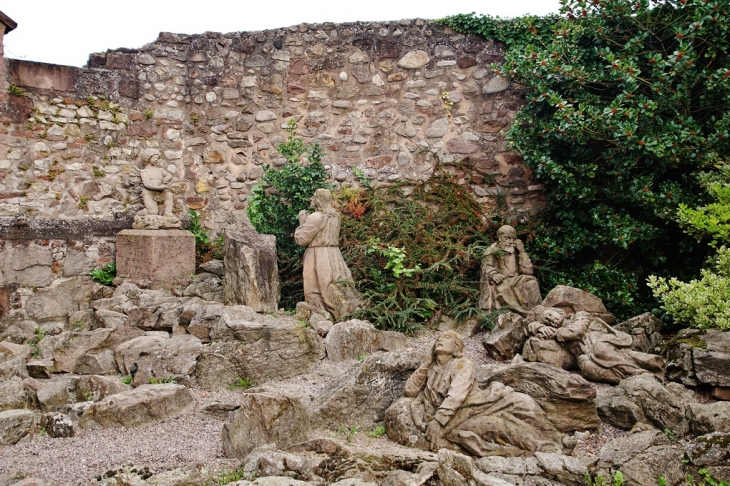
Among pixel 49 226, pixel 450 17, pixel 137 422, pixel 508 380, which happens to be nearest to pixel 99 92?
pixel 49 226

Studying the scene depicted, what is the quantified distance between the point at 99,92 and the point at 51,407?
5.80 m

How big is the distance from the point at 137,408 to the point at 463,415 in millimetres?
2942

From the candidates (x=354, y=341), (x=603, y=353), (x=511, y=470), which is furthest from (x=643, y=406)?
(x=354, y=341)

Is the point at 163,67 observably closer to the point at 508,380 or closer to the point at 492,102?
the point at 492,102

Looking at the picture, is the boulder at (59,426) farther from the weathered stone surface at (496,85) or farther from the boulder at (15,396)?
the weathered stone surface at (496,85)

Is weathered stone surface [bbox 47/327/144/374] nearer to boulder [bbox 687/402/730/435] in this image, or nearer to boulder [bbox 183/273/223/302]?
boulder [bbox 183/273/223/302]

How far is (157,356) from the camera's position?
24.9ft

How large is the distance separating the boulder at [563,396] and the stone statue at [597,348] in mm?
664

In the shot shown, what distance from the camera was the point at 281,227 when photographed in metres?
10.6

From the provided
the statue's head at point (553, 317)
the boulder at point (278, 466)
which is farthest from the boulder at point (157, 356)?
the statue's head at point (553, 317)

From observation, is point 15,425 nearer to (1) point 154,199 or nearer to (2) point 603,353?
(1) point 154,199

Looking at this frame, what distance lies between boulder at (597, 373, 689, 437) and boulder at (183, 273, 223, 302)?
5.00 metres

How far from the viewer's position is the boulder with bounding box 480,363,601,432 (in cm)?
609

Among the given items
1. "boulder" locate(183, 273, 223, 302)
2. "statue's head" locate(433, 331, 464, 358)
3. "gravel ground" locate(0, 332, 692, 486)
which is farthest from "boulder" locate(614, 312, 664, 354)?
"boulder" locate(183, 273, 223, 302)
